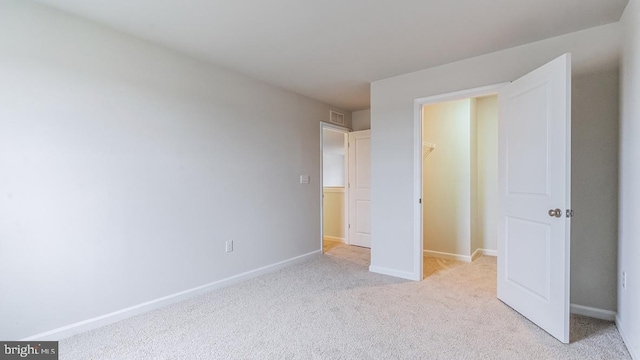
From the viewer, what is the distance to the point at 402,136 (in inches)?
132

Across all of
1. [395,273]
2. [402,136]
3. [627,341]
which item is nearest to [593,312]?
[627,341]

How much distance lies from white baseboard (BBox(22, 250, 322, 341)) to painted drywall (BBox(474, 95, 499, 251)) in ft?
10.2

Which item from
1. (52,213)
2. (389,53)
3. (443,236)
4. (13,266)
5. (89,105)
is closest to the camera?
(13,266)

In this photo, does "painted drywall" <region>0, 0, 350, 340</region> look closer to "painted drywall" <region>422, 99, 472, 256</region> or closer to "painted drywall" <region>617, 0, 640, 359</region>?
"painted drywall" <region>422, 99, 472, 256</region>

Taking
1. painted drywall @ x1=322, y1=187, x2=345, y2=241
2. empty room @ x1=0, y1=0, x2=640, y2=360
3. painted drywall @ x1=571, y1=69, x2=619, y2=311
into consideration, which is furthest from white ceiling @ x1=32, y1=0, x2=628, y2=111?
painted drywall @ x1=322, y1=187, x2=345, y2=241

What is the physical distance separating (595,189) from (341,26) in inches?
94.5

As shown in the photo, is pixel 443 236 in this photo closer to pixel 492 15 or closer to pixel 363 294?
pixel 363 294

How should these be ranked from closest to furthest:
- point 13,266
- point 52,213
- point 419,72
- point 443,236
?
1. point 13,266
2. point 52,213
3. point 419,72
4. point 443,236

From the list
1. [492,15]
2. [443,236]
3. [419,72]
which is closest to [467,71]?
[419,72]

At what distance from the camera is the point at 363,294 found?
9.32ft

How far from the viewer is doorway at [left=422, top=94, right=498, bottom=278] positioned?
4.04 metres

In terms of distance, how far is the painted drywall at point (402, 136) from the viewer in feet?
9.08

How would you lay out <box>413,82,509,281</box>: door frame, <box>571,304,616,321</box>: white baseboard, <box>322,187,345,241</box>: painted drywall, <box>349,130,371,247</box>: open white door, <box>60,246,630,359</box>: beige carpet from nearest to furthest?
1. <box>60,246,630,359</box>: beige carpet
2. <box>571,304,616,321</box>: white baseboard
3. <box>413,82,509,281</box>: door frame
4. <box>349,130,371,247</box>: open white door
5. <box>322,187,345,241</box>: painted drywall

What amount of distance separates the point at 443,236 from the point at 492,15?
294 centimetres
